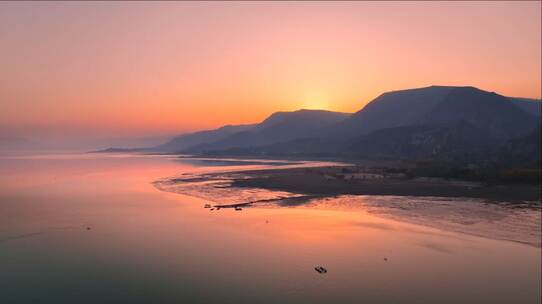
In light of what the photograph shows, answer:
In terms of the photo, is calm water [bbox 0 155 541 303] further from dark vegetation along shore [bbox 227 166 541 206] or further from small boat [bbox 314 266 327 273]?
dark vegetation along shore [bbox 227 166 541 206]

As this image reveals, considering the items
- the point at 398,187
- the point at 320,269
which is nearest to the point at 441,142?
the point at 398,187

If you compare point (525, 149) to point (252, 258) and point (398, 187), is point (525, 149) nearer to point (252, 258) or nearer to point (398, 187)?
point (398, 187)

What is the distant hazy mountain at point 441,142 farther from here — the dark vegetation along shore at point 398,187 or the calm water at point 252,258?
the calm water at point 252,258

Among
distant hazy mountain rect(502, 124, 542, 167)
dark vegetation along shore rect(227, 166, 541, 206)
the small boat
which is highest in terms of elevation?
distant hazy mountain rect(502, 124, 542, 167)

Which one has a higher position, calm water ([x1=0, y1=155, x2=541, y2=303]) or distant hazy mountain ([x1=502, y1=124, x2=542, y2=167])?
distant hazy mountain ([x1=502, y1=124, x2=542, y2=167])

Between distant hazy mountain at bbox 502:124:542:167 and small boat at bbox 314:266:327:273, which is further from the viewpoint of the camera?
distant hazy mountain at bbox 502:124:542:167

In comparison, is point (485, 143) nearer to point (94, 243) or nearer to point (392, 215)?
point (392, 215)

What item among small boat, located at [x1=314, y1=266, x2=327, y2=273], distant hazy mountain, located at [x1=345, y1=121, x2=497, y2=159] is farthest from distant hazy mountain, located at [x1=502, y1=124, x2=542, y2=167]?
small boat, located at [x1=314, y1=266, x2=327, y2=273]

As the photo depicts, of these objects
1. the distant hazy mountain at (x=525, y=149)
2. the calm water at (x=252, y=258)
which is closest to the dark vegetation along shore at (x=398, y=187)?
the calm water at (x=252, y=258)

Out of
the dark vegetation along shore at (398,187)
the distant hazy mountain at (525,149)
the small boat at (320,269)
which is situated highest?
the distant hazy mountain at (525,149)
